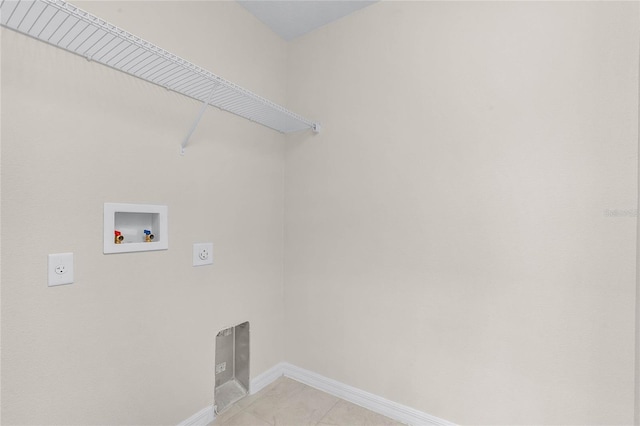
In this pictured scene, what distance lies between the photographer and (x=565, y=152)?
122 centimetres

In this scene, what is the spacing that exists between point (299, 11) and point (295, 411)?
2.25 metres

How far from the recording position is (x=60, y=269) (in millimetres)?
1022

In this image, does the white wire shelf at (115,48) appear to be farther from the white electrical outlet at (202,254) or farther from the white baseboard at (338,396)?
the white baseboard at (338,396)

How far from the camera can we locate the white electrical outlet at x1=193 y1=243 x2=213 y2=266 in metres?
1.45

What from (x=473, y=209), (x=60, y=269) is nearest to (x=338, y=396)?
(x=473, y=209)

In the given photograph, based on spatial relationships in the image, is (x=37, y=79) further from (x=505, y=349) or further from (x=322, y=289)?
(x=505, y=349)

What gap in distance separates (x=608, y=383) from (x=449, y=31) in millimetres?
1648

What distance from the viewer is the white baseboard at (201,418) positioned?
1.42m

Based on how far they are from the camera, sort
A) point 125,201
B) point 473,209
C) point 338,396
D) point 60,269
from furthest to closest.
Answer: point 338,396
point 473,209
point 125,201
point 60,269

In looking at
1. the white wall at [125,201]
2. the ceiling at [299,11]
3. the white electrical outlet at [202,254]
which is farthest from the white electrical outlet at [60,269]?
the ceiling at [299,11]

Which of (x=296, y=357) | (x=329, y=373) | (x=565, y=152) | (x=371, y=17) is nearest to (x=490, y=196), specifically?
(x=565, y=152)

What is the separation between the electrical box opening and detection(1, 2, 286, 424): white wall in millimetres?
59

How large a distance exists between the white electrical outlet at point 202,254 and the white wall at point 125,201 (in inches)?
1.2

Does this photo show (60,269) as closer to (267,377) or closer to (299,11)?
(267,377)
